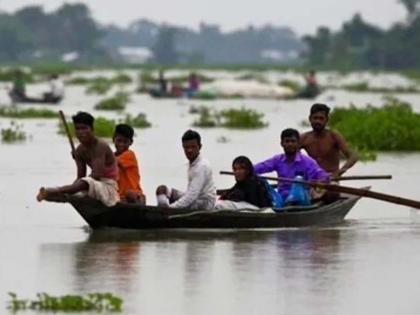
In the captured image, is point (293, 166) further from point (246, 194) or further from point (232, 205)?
point (232, 205)

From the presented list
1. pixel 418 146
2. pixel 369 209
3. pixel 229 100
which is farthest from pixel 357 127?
pixel 229 100

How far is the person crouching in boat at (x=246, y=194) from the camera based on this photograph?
1422 centimetres

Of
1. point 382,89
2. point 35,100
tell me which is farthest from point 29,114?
point 382,89

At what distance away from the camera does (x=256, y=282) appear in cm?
1133

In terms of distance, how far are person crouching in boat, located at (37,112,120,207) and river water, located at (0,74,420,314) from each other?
383mm

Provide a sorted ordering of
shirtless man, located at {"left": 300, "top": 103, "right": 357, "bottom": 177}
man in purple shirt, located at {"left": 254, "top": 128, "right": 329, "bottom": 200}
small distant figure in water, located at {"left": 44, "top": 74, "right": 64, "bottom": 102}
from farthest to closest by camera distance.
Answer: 1. small distant figure in water, located at {"left": 44, "top": 74, "right": 64, "bottom": 102}
2. shirtless man, located at {"left": 300, "top": 103, "right": 357, "bottom": 177}
3. man in purple shirt, located at {"left": 254, "top": 128, "right": 329, "bottom": 200}

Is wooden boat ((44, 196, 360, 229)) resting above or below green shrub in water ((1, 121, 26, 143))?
below

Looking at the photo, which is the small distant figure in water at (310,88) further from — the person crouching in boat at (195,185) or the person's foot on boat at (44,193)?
the person's foot on boat at (44,193)

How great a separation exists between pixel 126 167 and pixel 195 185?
56 cm

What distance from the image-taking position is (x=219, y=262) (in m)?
12.3

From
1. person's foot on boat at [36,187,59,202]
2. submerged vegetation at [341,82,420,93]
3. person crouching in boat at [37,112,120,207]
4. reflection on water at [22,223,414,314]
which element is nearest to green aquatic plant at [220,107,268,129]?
reflection on water at [22,223,414,314]

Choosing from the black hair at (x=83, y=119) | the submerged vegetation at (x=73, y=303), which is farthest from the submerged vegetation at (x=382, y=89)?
the submerged vegetation at (x=73, y=303)

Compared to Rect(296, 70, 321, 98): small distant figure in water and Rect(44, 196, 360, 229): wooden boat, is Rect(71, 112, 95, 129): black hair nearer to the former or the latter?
Rect(44, 196, 360, 229): wooden boat

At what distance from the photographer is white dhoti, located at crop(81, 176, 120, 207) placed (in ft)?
43.6
